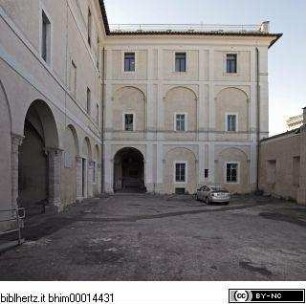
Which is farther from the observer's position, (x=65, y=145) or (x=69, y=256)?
(x=65, y=145)

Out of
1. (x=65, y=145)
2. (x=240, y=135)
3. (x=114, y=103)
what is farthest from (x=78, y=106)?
(x=240, y=135)

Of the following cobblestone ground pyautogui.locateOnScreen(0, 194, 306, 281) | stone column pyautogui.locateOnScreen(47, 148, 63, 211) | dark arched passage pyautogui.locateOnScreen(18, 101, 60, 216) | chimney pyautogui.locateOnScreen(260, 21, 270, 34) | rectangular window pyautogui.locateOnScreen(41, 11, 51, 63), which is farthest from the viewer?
chimney pyautogui.locateOnScreen(260, 21, 270, 34)

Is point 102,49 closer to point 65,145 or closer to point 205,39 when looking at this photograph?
point 205,39

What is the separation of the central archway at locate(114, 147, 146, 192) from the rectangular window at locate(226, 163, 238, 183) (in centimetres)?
847

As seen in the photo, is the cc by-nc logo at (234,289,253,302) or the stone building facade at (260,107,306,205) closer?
the cc by-nc logo at (234,289,253,302)

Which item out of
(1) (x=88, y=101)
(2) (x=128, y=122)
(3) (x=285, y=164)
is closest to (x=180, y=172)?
(2) (x=128, y=122)

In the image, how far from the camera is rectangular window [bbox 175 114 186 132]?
31.4 meters

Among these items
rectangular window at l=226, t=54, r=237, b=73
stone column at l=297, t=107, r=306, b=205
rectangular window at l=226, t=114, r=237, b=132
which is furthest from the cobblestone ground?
rectangular window at l=226, t=54, r=237, b=73

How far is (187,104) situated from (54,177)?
1872 cm

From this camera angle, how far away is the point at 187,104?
1244 inches

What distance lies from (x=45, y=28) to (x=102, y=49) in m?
17.3

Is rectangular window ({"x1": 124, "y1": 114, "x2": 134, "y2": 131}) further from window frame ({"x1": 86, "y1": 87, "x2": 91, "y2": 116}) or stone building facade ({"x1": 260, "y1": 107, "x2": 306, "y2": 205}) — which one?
stone building facade ({"x1": 260, "y1": 107, "x2": 306, "y2": 205})

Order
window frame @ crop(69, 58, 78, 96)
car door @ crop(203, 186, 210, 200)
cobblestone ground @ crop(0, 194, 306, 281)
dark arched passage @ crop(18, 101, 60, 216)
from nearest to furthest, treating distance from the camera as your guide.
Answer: cobblestone ground @ crop(0, 194, 306, 281)
dark arched passage @ crop(18, 101, 60, 216)
window frame @ crop(69, 58, 78, 96)
car door @ crop(203, 186, 210, 200)

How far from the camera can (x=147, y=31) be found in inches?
1224
